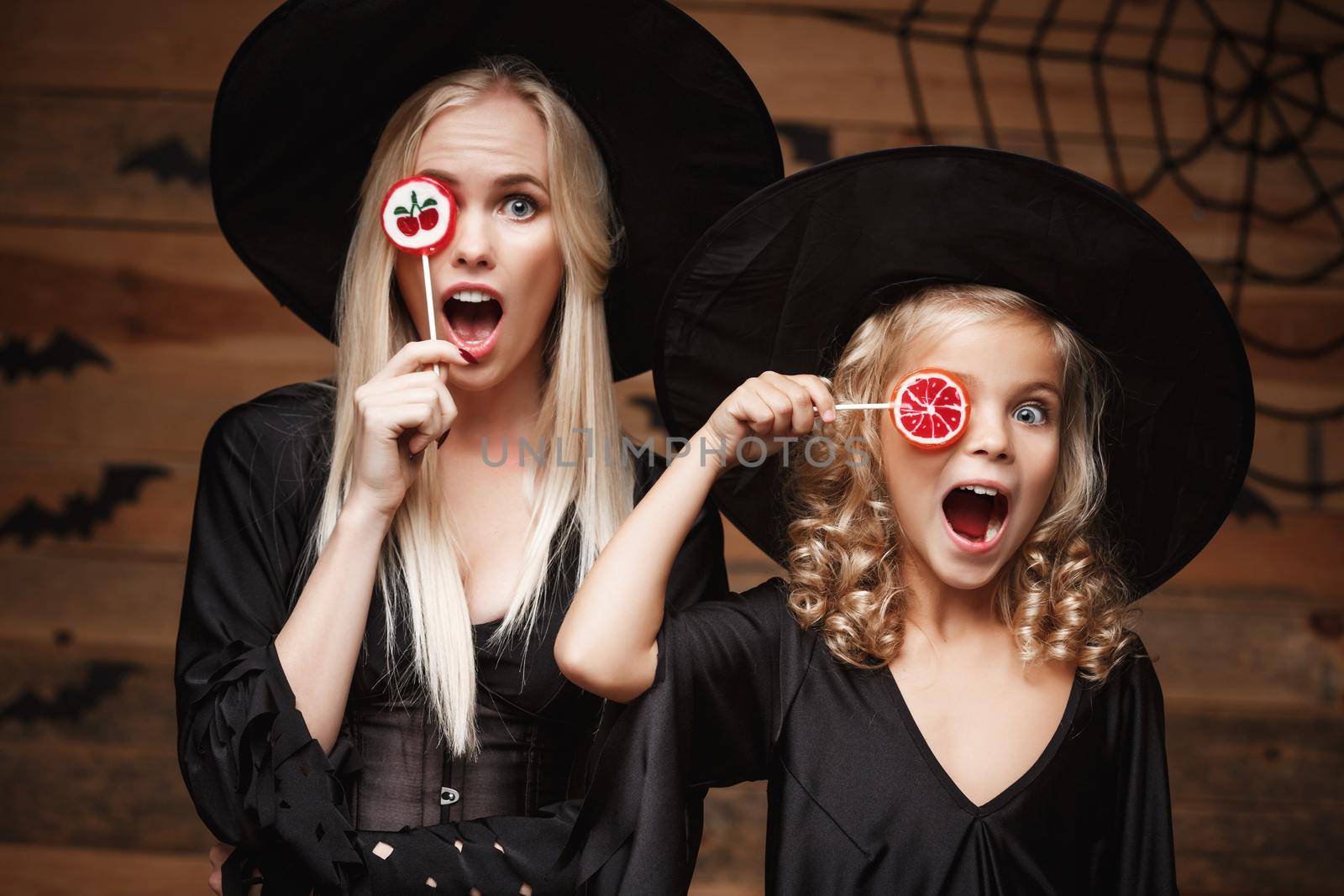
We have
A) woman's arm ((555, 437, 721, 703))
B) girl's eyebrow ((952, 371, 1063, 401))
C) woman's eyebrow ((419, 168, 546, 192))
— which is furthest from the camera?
woman's eyebrow ((419, 168, 546, 192))

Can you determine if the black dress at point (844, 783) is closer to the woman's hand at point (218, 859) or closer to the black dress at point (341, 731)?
the black dress at point (341, 731)

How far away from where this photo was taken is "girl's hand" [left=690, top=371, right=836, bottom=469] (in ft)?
4.57

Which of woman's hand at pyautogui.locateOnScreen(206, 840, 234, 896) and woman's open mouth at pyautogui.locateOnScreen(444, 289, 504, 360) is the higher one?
woman's open mouth at pyautogui.locateOnScreen(444, 289, 504, 360)

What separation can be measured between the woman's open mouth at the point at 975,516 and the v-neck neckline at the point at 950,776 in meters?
0.18

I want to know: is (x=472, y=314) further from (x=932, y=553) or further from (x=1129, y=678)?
(x=1129, y=678)

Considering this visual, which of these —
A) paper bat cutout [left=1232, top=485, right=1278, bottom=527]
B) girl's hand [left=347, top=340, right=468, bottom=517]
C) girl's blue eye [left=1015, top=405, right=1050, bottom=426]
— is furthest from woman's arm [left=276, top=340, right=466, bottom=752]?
paper bat cutout [left=1232, top=485, right=1278, bottom=527]

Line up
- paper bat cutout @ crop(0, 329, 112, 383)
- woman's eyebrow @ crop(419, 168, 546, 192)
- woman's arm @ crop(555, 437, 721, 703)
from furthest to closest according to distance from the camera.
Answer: paper bat cutout @ crop(0, 329, 112, 383), woman's eyebrow @ crop(419, 168, 546, 192), woman's arm @ crop(555, 437, 721, 703)

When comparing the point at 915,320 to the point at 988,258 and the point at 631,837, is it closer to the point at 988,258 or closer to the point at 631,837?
the point at 988,258

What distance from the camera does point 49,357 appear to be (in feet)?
8.95

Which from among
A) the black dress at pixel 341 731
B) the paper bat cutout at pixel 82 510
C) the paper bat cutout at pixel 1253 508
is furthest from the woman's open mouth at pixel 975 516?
the paper bat cutout at pixel 82 510

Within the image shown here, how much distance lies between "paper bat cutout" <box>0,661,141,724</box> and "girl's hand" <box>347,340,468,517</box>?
1613mm

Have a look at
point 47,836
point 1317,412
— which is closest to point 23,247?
point 47,836

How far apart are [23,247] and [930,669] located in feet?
7.21

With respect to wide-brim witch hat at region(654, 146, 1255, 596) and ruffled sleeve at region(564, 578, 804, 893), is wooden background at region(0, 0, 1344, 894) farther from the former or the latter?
ruffled sleeve at region(564, 578, 804, 893)
